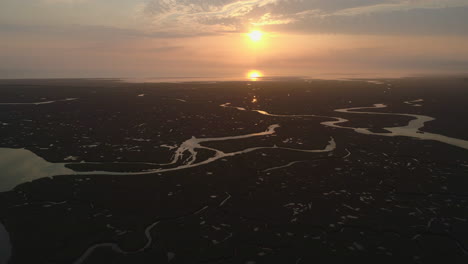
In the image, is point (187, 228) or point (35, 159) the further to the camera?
point (35, 159)

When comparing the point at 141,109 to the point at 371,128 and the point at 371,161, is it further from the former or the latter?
the point at 371,161

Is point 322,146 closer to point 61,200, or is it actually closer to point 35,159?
point 61,200

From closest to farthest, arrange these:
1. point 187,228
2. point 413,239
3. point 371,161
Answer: point 413,239 < point 187,228 < point 371,161

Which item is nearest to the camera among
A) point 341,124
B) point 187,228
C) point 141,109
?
point 187,228

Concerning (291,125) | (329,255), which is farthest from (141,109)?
(329,255)

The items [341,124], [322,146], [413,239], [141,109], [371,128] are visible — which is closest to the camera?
[413,239]

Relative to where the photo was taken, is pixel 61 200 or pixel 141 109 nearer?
pixel 61 200

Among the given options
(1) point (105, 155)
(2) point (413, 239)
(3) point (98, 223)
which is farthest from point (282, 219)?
(1) point (105, 155)

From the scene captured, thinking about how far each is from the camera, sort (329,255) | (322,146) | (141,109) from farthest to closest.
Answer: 1. (141,109)
2. (322,146)
3. (329,255)
